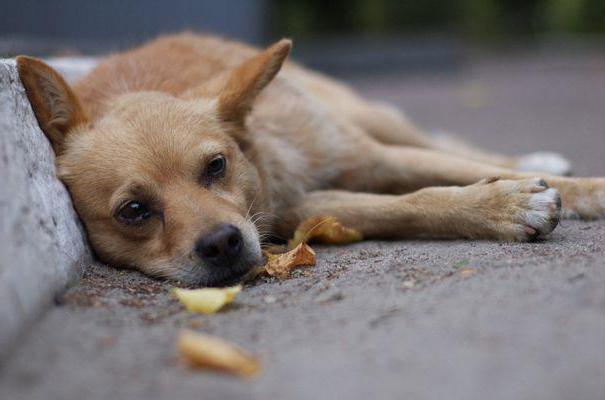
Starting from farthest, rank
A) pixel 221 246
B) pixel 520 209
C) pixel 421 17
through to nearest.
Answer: pixel 421 17, pixel 520 209, pixel 221 246

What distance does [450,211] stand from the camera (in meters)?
3.48

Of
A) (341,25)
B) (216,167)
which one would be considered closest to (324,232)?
(216,167)

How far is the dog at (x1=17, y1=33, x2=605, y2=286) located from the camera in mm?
3123

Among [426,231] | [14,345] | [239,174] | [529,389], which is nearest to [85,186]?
[239,174]

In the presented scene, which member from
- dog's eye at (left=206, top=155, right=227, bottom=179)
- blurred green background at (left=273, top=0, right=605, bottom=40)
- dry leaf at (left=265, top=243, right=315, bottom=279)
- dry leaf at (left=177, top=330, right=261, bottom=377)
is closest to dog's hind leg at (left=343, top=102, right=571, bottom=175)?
dog's eye at (left=206, top=155, right=227, bottom=179)

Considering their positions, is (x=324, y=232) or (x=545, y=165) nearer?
(x=324, y=232)

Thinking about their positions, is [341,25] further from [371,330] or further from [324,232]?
[371,330]

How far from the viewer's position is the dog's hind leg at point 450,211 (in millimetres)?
3217

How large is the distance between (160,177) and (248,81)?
2.59 feet

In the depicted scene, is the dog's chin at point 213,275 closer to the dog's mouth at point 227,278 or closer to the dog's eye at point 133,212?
the dog's mouth at point 227,278

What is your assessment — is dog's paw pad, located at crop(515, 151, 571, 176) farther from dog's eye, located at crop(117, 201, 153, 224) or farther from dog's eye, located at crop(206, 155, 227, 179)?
dog's eye, located at crop(117, 201, 153, 224)

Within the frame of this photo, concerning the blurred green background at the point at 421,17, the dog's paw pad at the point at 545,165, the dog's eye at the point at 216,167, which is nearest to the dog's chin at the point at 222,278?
the dog's eye at the point at 216,167

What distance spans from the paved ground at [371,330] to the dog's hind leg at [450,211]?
134 mm

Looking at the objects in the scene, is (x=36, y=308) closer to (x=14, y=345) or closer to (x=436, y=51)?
(x=14, y=345)
